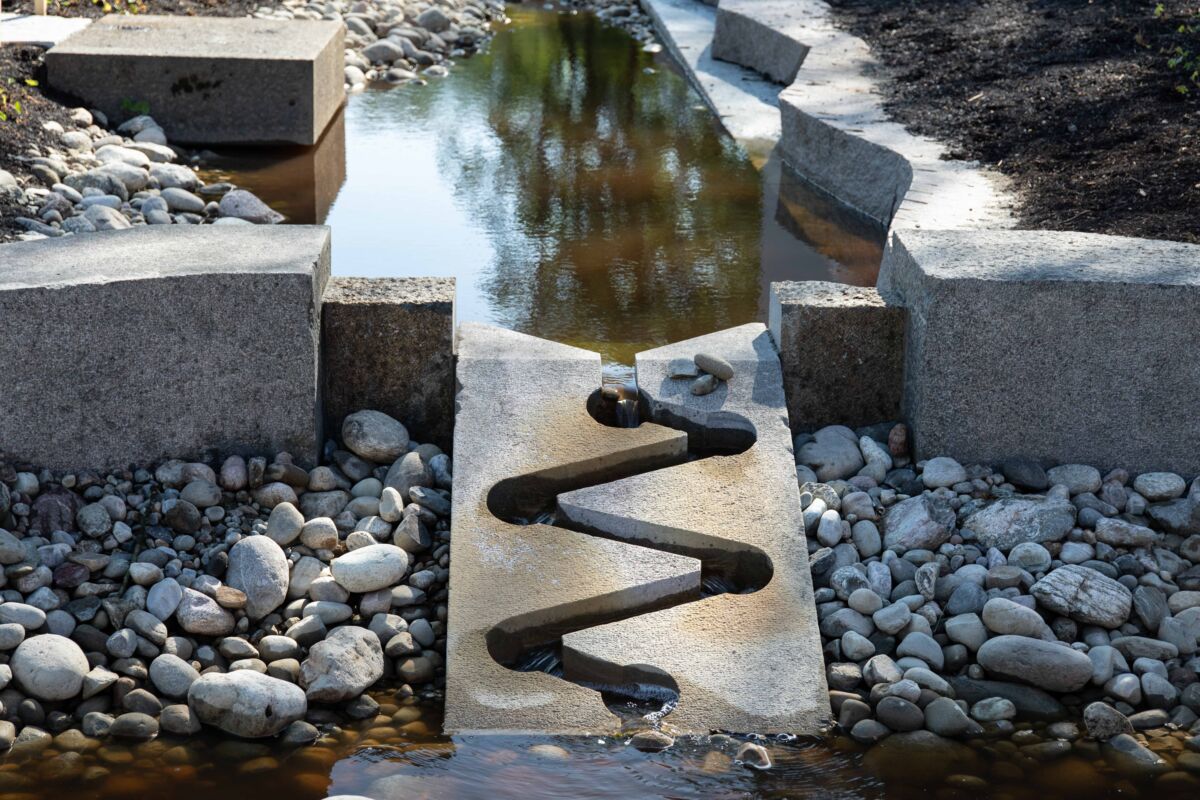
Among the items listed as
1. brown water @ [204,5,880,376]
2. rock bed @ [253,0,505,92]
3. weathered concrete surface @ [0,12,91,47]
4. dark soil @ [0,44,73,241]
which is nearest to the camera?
brown water @ [204,5,880,376]

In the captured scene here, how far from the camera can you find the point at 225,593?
3.37 m

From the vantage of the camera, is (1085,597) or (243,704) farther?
(1085,597)

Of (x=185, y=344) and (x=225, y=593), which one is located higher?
(x=185, y=344)

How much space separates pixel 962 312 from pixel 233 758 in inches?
93.9

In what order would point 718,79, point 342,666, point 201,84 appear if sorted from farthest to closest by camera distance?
point 718,79
point 201,84
point 342,666

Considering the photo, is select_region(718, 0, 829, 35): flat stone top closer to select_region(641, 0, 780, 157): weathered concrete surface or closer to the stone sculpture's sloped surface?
select_region(641, 0, 780, 157): weathered concrete surface

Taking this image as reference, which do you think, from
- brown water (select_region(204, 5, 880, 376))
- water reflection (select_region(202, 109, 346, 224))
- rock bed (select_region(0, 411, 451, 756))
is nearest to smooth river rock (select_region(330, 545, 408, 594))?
rock bed (select_region(0, 411, 451, 756))

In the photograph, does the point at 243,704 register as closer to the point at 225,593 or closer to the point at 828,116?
the point at 225,593

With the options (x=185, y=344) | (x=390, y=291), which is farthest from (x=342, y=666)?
(x=390, y=291)

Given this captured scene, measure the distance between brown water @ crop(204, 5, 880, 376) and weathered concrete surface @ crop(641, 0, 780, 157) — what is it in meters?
0.18

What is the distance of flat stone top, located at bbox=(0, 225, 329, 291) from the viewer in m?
3.65

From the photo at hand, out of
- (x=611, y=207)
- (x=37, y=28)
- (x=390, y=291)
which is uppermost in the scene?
(x=390, y=291)

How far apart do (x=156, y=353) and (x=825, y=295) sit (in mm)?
2081

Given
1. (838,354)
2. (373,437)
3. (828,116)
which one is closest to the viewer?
(373,437)
